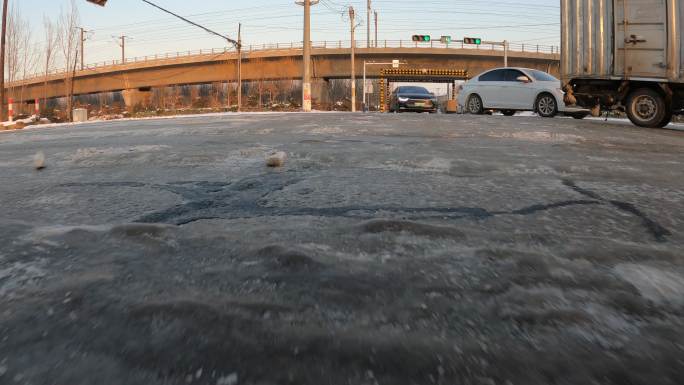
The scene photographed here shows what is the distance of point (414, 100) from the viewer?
22.5m

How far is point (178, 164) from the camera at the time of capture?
4828mm

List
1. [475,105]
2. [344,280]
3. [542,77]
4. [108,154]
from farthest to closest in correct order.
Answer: [475,105] → [542,77] → [108,154] → [344,280]

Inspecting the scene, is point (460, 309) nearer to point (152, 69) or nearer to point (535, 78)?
point (535, 78)

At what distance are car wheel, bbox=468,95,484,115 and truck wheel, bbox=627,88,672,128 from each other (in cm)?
555

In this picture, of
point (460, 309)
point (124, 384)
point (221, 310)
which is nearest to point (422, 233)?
point (460, 309)

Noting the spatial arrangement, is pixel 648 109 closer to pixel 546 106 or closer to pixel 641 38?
pixel 641 38

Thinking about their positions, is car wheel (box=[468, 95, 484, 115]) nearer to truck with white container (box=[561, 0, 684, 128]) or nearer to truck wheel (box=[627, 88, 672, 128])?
truck with white container (box=[561, 0, 684, 128])

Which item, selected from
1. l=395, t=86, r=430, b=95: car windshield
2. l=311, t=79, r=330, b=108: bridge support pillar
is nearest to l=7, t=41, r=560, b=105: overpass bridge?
l=311, t=79, r=330, b=108: bridge support pillar

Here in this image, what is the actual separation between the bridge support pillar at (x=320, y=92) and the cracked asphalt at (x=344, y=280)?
41.3 metres

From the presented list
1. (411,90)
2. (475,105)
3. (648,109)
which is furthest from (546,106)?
(411,90)

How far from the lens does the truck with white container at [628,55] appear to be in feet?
29.5

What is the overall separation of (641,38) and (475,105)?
252 inches

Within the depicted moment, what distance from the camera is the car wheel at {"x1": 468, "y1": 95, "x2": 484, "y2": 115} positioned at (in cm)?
1539

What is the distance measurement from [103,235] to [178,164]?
2.64 metres
